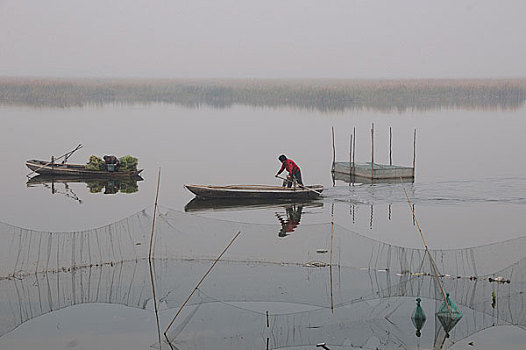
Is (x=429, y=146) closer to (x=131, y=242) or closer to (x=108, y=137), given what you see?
(x=108, y=137)

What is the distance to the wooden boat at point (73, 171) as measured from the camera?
16.1m

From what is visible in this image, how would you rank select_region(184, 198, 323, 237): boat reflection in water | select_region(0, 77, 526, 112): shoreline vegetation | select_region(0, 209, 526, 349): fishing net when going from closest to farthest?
select_region(0, 209, 526, 349): fishing net
select_region(184, 198, 323, 237): boat reflection in water
select_region(0, 77, 526, 112): shoreline vegetation

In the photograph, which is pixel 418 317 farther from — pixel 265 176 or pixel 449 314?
pixel 265 176

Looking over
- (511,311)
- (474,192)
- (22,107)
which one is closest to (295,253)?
(511,311)

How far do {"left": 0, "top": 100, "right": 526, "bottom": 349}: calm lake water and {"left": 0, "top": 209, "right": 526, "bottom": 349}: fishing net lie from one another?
0.14 m

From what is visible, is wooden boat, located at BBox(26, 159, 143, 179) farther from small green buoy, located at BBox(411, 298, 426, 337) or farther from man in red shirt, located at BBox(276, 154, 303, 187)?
small green buoy, located at BBox(411, 298, 426, 337)

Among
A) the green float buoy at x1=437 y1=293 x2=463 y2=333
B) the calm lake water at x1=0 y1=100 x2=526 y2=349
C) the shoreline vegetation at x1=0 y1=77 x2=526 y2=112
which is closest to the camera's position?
the green float buoy at x1=437 y1=293 x2=463 y2=333

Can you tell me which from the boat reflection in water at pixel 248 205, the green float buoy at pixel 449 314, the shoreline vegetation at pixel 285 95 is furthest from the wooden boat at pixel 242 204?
the shoreline vegetation at pixel 285 95

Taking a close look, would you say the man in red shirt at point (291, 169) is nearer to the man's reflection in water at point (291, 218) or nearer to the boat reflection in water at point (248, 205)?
the boat reflection in water at point (248, 205)

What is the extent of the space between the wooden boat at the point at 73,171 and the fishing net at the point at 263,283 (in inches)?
300

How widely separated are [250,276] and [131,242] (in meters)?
1.42

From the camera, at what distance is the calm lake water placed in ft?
21.0

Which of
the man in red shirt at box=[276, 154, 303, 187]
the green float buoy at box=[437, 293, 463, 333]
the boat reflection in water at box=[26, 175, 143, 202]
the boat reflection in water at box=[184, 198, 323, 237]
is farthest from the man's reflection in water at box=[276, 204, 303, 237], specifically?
the green float buoy at box=[437, 293, 463, 333]

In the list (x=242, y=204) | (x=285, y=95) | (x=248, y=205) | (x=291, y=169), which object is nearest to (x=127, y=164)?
(x=242, y=204)
